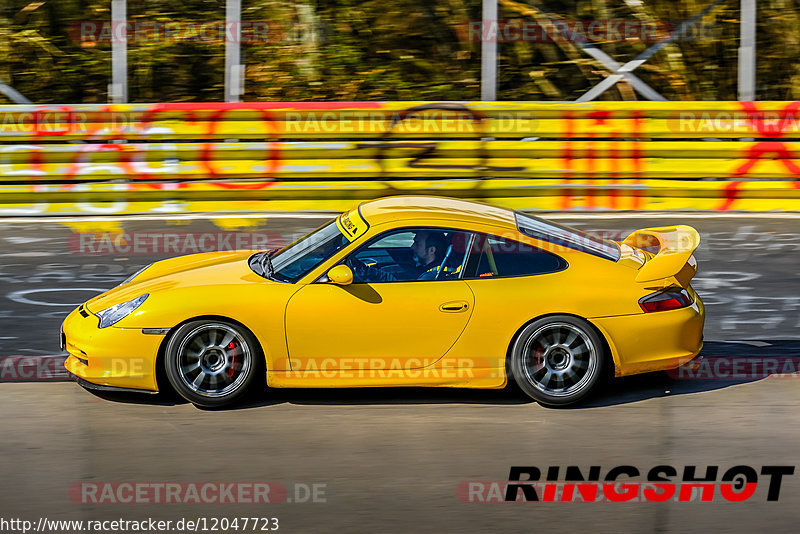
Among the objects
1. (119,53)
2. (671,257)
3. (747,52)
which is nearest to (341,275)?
(671,257)

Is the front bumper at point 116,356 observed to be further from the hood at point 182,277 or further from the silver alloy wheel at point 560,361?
the silver alloy wheel at point 560,361

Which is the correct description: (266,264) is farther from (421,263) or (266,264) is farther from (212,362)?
(421,263)

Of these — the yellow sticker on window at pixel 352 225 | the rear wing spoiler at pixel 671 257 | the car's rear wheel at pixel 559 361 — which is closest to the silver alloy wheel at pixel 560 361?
the car's rear wheel at pixel 559 361

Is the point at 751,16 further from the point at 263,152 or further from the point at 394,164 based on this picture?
the point at 263,152

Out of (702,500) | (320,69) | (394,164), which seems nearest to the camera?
(702,500)

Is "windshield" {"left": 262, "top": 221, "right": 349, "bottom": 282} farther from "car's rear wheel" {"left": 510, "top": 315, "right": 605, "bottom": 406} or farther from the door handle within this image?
"car's rear wheel" {"left": 510, "top": 315, "right": 605, "bottom": 406}

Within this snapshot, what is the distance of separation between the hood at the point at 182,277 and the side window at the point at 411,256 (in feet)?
2.00

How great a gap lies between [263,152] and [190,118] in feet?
3.05

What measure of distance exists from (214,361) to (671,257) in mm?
2841

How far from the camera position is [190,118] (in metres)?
11.8

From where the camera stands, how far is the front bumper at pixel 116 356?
19.7 feet

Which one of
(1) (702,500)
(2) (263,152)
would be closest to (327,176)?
(2) (263,152)

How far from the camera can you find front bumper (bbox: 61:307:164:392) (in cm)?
599

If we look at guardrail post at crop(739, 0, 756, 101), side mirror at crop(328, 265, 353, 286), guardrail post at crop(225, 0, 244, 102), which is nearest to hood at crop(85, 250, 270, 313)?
side mirror at crop(328, 265, 353, 286)
